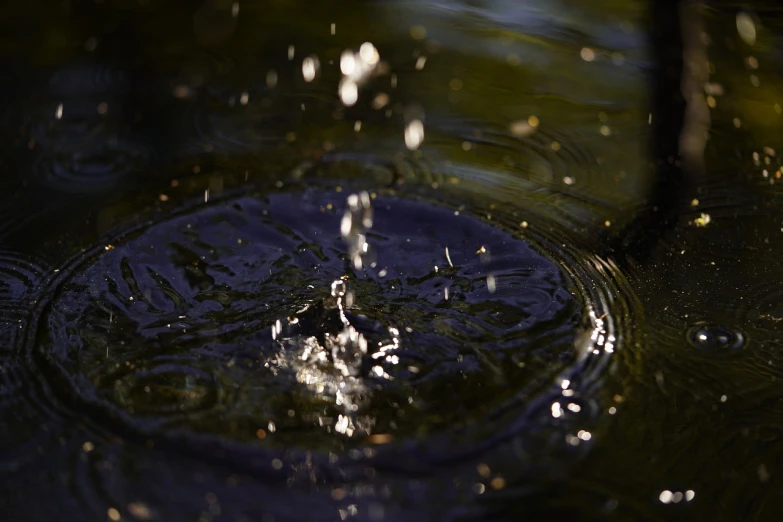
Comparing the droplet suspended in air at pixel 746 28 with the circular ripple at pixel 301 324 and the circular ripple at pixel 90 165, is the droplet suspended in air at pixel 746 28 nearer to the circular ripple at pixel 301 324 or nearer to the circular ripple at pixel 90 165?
the circular ripple at pixel 301 324

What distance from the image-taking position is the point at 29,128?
11.6ft

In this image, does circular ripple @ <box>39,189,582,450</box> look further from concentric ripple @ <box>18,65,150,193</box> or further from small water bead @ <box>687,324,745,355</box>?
concentric ripple @ <box>18,65,150,193</box>

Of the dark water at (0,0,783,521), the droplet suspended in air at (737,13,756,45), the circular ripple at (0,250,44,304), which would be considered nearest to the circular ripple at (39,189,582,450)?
the dark water at (0,0,783,521)

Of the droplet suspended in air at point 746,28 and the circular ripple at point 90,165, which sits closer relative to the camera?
the circular ripple at point 90,165

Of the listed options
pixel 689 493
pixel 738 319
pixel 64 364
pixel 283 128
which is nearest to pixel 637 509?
pixel 689 493

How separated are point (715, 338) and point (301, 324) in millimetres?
1214

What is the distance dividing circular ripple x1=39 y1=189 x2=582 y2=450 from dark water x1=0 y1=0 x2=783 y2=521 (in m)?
0.01

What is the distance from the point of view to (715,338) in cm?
253

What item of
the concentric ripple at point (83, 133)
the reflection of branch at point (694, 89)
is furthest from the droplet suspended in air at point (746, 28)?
the concentric ripple at point (83, 133)

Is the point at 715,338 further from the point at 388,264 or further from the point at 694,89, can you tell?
the point at 694,89

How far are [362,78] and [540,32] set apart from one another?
106 centimetres

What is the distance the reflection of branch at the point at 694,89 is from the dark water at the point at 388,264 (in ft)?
0.05

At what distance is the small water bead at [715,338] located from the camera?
249cm

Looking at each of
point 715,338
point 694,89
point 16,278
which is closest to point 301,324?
point 16,278
